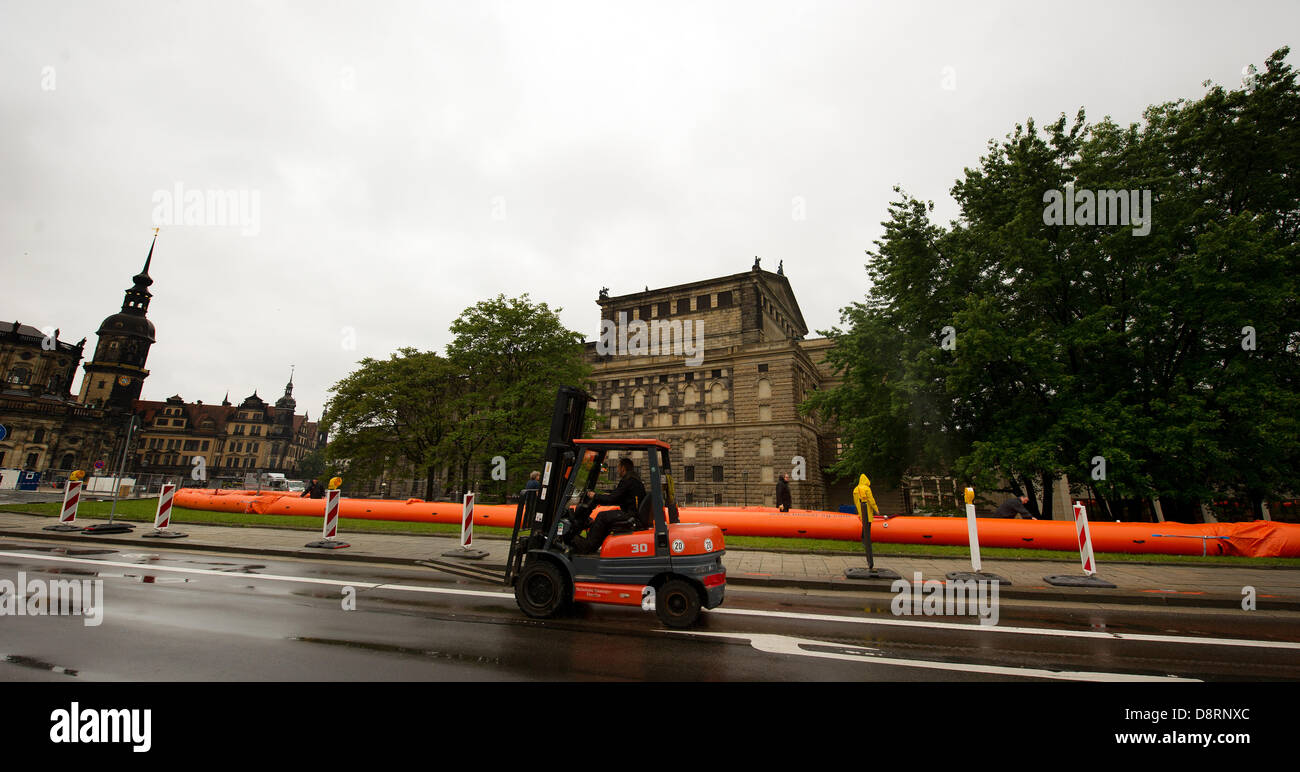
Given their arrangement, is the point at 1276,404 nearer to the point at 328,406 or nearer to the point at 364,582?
the point at 364,582

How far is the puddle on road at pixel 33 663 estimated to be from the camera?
13.9ft

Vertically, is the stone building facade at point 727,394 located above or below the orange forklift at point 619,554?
above

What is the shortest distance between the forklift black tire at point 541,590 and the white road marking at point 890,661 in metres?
1.77

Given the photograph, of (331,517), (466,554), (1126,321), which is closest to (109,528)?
(331,517)

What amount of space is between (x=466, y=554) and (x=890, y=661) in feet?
33.0

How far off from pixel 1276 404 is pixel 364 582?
25655 millimetres

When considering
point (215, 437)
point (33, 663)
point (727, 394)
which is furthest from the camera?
point (215, 437)

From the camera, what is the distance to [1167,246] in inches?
695

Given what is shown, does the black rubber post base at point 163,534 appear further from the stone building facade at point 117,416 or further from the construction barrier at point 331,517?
the stone building facade at point 117,416

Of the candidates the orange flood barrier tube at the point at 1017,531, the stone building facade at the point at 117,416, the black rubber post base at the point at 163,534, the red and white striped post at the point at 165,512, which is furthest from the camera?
the stone building facade at the point at 117,416

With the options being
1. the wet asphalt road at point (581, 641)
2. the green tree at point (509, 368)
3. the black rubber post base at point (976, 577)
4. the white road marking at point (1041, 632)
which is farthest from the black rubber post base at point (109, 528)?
the black rubber post base at point (976, 577)

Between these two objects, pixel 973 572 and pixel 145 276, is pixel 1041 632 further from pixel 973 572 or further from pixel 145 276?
pixel 145 276

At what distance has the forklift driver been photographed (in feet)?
22.6

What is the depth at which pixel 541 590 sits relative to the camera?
6.94 metres
